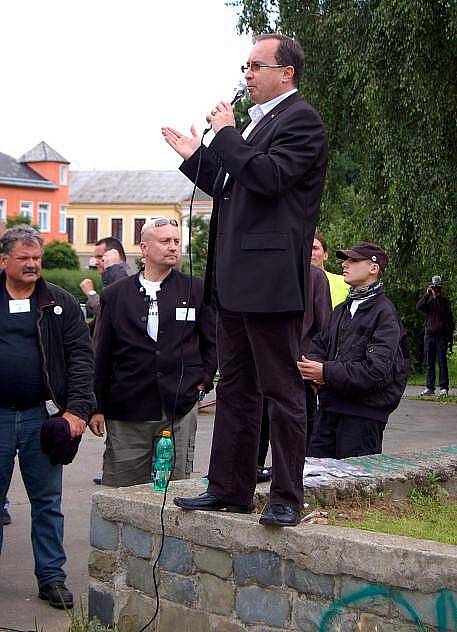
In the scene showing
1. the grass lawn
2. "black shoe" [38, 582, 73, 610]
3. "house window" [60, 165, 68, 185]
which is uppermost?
"house window" [60, 165, 68, 185]

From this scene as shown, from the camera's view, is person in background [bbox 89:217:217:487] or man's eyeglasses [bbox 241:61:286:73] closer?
man's eyeglasses [bbox 241:61:286:73]

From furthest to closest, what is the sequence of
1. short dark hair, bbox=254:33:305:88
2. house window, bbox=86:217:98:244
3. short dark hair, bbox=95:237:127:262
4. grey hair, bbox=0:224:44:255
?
house window, bbox=86:217:98:244
short dark hair, bbox=95:237:127:262
grey hair, bbox=0:224:44:255
short dark hair, bbox=254:33:305:88

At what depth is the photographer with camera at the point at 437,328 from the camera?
20125 millimetres

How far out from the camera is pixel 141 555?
564cm

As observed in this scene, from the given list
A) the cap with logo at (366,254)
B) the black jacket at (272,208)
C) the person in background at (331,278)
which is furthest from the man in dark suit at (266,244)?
the person in background at (331,278)

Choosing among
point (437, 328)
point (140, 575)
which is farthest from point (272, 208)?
point (437, 328)

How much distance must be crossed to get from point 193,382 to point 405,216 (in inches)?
453

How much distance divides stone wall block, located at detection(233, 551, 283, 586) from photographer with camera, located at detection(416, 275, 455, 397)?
50.4 feet

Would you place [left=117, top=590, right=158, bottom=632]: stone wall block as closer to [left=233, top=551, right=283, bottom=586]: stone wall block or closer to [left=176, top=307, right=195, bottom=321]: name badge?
[left=233, top=551, right=283, bottom=586]: stone wall block

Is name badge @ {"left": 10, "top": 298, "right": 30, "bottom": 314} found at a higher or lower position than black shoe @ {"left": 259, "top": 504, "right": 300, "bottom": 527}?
higher

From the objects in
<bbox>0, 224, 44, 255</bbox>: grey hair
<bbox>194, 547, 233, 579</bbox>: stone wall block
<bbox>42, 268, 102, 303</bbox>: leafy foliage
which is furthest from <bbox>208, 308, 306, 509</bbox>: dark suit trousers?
<bbox>42, 268, 102, 303</bbox>: leafy foliage

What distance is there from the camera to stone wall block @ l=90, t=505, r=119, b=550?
5.76 m

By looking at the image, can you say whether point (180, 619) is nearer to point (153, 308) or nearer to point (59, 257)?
point (153, 308)

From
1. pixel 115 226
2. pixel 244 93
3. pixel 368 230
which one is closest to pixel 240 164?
pixel 244 93
